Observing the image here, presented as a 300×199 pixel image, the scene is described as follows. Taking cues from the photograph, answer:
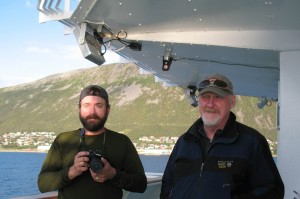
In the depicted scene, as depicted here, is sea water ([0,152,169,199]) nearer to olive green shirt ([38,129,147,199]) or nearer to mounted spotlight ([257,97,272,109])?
olive green shirt ([38,129,147,199])

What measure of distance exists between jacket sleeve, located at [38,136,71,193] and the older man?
649 mm

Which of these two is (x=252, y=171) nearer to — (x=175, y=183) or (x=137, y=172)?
(x=175, y=183)

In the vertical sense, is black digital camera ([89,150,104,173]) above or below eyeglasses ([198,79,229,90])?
below

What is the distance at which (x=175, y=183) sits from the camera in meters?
2.56

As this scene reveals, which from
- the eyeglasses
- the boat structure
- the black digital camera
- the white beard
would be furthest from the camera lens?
the boat structure

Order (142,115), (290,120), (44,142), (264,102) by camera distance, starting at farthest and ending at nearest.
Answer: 1. (142,115)
2. (44,142)
3. (264,102)
4. (290,120)

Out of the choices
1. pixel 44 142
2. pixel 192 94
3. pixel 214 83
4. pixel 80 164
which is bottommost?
pixel 44 142

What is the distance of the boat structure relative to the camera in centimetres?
498

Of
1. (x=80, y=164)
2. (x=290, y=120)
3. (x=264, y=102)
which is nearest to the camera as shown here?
(x=80, y=164)

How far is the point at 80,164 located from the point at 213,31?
3516 millimetres

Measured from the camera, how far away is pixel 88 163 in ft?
8.29

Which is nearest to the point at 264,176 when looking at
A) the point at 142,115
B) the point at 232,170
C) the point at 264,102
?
the point at 232,170

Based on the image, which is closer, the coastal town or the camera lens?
the camera lens

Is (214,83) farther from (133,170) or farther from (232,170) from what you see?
(133,170)
